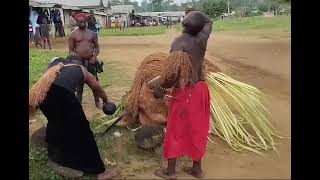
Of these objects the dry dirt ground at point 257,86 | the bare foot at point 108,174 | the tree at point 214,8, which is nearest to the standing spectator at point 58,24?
the dry dirt ground at point 257,86

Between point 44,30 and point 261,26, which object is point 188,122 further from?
point 261,26

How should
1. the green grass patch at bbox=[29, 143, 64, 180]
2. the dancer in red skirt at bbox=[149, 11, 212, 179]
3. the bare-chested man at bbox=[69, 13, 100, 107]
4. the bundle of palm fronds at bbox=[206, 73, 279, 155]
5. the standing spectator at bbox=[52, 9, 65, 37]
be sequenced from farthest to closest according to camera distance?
the standing spectator at bbox=[52, 9, 65, 37]
the bare-chested man at bbox=[69, 13, 100, 107]
the bundle of palm fronds at bbox=[206, 73, 279, 155]
the green grass patch at bbox=[29, 143, 64, 180]
the dancer in red skirt at bbox=[149, 11, 212, 179]

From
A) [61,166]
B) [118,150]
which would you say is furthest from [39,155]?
[118,150]

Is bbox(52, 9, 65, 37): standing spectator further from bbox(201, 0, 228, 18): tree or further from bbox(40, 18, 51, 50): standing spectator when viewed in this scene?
bbox(201, 0, 228, 18): tree

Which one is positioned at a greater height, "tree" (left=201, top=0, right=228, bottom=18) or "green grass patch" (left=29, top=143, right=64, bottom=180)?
"tree" (left=201, top=0, right=228, bottom=18)

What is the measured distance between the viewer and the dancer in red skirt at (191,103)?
13.3ft

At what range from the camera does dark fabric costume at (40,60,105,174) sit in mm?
3908

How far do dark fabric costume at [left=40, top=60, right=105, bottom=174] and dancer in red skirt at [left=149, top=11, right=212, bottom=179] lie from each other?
73cm

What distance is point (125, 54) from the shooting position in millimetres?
16062

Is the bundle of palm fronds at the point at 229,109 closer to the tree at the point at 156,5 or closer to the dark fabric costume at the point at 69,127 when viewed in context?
the dark fabric costume at the point at 69,127

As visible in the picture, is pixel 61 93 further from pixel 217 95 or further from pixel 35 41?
pixel 35 41

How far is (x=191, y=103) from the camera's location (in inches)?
160

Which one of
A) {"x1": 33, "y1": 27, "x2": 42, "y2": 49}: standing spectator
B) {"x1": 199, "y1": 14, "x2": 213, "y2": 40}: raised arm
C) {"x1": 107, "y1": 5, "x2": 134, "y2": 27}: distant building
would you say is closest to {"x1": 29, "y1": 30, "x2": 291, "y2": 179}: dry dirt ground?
{"x1": 199, "y1": 14, "x2": 213, "y2": 40}: raised arm
